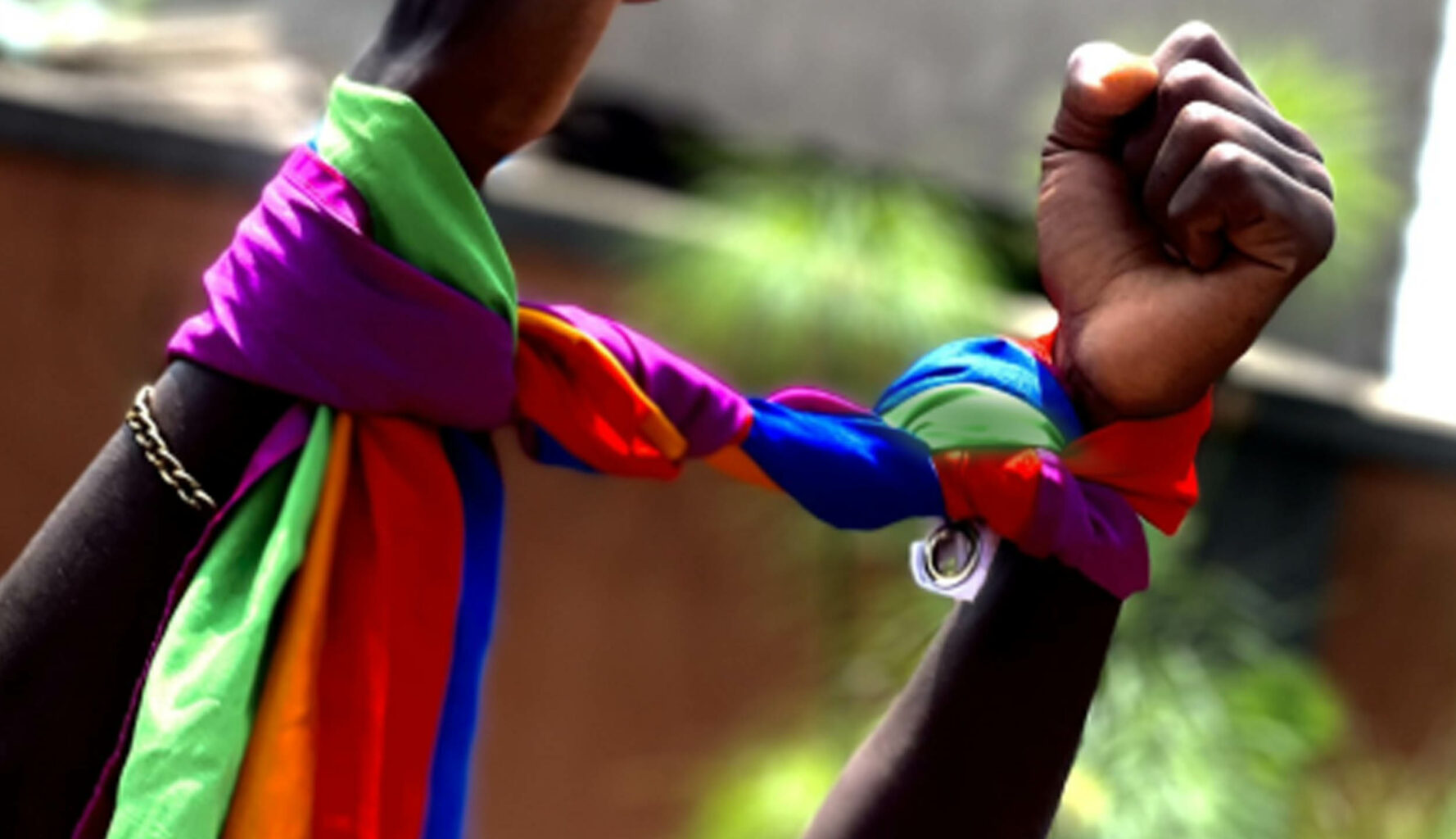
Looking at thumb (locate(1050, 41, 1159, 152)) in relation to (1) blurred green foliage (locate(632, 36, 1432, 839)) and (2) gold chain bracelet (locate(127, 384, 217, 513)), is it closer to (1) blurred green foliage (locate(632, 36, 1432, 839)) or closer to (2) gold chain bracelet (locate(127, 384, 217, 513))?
(2) gold chain bracelet (locate(127, 384, 217, 513))

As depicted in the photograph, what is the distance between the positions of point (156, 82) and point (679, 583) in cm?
122

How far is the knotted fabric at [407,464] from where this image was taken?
80cm

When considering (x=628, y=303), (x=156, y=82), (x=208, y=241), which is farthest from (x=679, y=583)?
(x=156, y=82)

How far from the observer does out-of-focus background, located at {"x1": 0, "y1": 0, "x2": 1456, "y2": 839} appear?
8.93ft

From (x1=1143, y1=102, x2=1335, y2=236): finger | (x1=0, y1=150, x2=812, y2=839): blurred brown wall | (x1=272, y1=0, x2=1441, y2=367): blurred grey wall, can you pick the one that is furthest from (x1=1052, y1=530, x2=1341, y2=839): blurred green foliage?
(x1=1143, y1=102, x2=1335, y2=236): finger

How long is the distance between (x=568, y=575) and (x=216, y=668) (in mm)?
2280

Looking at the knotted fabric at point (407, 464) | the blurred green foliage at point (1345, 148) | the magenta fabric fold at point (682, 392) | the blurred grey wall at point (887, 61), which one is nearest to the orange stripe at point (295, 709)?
the knotted fabric at point (407, 464)

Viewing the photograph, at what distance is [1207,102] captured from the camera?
0.82 metres

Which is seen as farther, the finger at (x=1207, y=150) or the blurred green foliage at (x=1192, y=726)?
the blurred green foliage at (x=1192, y=726)

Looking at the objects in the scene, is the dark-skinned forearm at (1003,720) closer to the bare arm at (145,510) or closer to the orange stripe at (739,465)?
the orange stripe at (739,465)

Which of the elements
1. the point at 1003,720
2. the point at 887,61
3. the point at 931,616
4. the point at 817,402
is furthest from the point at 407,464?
the point at 887,61

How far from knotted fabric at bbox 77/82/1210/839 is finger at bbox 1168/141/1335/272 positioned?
0.30ft

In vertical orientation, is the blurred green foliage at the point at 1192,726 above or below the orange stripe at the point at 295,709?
below

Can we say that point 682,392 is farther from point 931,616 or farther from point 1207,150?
point 931,616
